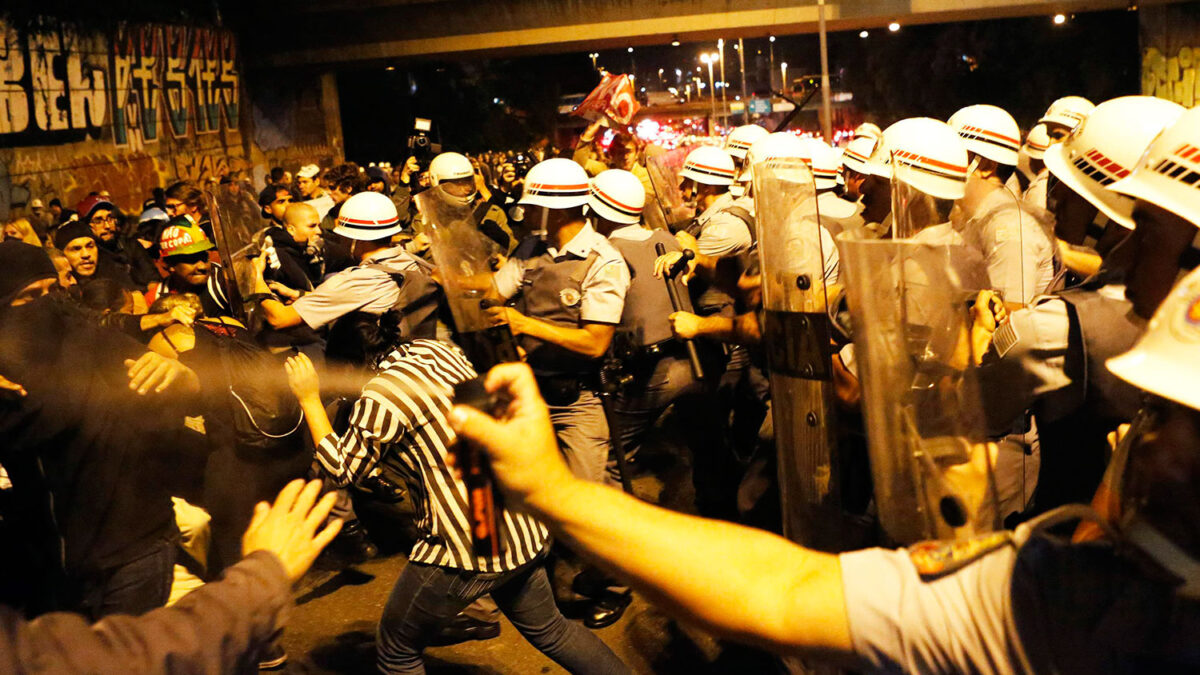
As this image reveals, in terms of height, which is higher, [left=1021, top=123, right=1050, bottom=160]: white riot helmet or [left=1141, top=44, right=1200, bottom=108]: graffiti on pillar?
[left=1141, top=44, right=1200, bottom=108]: graffiti on pillar

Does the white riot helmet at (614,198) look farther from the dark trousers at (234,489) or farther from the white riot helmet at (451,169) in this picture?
the white riot helmet at (451,169)

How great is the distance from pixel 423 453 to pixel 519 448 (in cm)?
201

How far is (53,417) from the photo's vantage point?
3.27 meters

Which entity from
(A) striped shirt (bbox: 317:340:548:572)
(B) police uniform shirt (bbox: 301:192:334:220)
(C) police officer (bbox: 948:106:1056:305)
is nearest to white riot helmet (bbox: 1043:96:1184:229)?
(C) police officer (bbox: 948:106:1056:305)

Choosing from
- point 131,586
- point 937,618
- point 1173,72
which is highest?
point 1173,72

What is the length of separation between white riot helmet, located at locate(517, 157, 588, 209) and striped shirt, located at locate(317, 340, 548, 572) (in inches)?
74.4

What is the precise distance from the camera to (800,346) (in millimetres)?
3049

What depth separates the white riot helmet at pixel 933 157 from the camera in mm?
4527

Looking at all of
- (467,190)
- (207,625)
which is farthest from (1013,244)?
(467,190)

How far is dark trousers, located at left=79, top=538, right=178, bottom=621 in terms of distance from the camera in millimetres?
3420

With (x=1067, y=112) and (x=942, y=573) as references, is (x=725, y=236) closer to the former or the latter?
(x=1067, y=112)

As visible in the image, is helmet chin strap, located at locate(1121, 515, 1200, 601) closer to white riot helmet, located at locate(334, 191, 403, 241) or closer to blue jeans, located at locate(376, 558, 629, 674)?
blue jeans, located at locate(376, 558, 629, 674)

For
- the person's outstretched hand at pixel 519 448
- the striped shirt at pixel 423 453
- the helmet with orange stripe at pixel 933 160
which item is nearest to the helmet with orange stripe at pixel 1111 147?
the helmet with orange stripe at pixel 933 160

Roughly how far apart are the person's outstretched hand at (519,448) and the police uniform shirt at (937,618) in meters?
0.53
